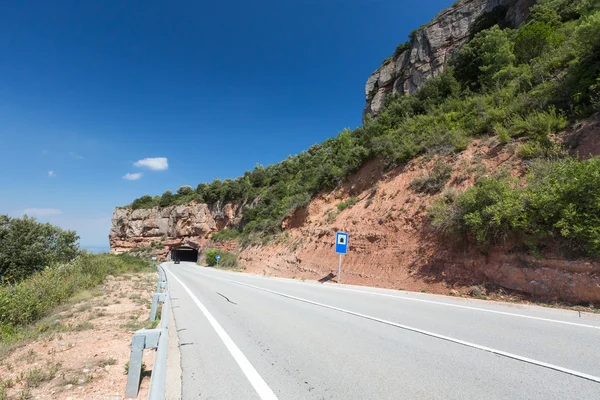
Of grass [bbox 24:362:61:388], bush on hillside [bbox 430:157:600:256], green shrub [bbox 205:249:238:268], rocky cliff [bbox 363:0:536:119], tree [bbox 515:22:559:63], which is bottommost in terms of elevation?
green shrub [bbox 205:249:238:268]

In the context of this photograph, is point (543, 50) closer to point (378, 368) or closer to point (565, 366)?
point (565, 366)

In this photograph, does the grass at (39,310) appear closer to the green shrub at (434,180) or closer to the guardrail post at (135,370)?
the guardrail post at (135,370)

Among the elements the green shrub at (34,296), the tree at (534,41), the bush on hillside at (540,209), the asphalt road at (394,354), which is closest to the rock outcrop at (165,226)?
the green shrub at (34,296)

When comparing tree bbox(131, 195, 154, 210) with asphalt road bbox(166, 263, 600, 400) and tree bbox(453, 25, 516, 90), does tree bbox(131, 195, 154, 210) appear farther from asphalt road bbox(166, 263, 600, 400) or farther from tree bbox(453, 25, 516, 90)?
asphalt road bbox(166, 263, 600, 400)

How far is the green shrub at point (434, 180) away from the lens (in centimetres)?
1528

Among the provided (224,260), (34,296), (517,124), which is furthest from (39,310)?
(224,260)

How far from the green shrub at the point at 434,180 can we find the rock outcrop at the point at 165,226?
46.3 metres

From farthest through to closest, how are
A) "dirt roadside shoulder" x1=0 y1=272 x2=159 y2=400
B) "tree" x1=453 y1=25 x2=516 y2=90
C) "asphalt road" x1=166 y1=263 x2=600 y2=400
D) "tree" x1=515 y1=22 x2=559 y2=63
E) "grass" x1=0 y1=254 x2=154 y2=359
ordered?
"tree" x1=453 y1=25 x2=516 y2=90
"tree" x1=515 y1=22 x2=559 y2=63
"grass" x1=0 y1=254 x2=154 y2=359
"dirt roadside shoulder" x1=0 y1=272 x2=159 y2=400
"asphalt road" x1=166 y1=263 x2=600 y2=400

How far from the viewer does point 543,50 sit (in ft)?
65.7

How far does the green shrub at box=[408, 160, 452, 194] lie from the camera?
15.3 metres

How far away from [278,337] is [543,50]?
2545 centimetres

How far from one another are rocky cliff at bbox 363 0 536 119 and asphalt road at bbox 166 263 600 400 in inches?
1214

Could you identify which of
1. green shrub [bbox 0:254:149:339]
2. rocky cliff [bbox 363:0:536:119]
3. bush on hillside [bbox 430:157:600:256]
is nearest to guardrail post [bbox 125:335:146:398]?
green shrub [bbox 0:254:149:339]

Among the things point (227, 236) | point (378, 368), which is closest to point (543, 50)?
point (378, 368)
